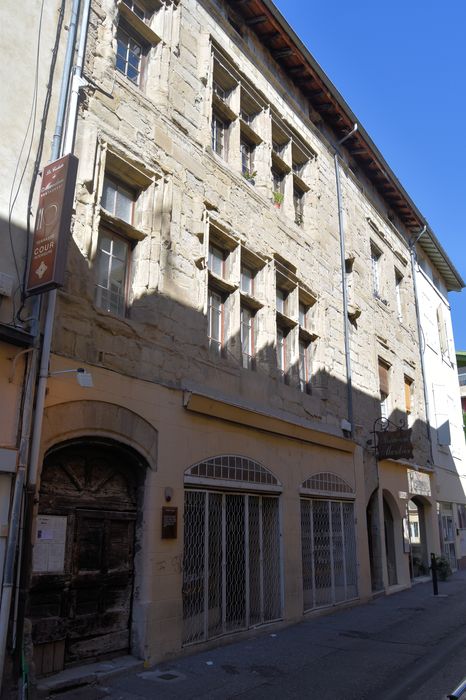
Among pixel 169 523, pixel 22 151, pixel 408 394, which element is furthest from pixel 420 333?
pixel 22 151

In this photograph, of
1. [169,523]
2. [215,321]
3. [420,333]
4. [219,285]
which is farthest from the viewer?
[420,333]

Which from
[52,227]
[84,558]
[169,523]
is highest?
[52,227]

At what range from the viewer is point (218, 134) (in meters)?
10.7

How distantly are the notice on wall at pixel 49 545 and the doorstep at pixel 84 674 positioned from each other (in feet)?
3.28

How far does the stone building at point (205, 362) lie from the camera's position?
6.71 metres

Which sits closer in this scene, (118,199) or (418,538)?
(118,199)

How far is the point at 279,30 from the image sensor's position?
12.0 meters

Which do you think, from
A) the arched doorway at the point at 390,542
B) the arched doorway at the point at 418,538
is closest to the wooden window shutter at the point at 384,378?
the arched doorway at the point at 390,542

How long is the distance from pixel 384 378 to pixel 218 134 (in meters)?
8.28

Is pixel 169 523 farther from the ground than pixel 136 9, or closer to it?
closer to it

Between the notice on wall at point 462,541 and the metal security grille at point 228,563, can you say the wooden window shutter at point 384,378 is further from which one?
the metal security grille at point 228,563

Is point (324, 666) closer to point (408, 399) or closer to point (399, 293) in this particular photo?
point (408, 399)

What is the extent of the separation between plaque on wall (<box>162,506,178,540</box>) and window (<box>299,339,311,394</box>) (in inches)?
189

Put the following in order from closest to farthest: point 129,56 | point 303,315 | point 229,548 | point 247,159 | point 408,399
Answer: point 229,548 < point 129,56 < point 247,159 < point 303,315 < point 408,399
